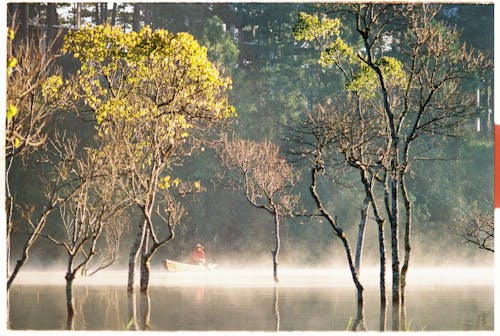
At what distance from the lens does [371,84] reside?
1795 cm

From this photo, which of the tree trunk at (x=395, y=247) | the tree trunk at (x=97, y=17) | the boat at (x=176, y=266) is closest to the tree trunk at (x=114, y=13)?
the tree trunk at (x=97, y=17)

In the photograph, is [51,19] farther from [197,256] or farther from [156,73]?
[197,256]

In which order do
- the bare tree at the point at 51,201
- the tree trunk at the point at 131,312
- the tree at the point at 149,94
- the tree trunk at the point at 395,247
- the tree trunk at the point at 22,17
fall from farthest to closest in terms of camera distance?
the tree trunk at the point at 22,17, the tree trunk at the point at 395,247, the tree at the point at 149,94, the tree trunk at the point at 131,312, the bare tree at the point at 51,201

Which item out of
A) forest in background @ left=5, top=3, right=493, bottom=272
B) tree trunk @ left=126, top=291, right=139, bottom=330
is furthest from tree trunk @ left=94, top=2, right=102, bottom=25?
tree trunk @ left=126, top=291, right=139, bottom=330

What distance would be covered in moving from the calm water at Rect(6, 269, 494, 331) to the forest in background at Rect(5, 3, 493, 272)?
601cm

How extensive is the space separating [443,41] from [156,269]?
39.2 ft

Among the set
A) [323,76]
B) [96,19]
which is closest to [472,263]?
[323,76]

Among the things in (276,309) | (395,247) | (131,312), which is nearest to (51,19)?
(131,312)

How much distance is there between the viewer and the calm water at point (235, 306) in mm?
13656

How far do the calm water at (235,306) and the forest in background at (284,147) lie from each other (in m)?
6.01

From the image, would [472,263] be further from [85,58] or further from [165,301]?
[85,58]

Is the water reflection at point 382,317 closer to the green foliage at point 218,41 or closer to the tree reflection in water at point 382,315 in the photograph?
the tree reflection in water at point 382,315

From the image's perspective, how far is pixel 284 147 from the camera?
29.1 metres

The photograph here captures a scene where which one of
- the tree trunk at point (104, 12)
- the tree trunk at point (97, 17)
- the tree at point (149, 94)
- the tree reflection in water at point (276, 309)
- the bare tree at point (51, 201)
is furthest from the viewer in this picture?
the tree trunk at point (97, 17)
